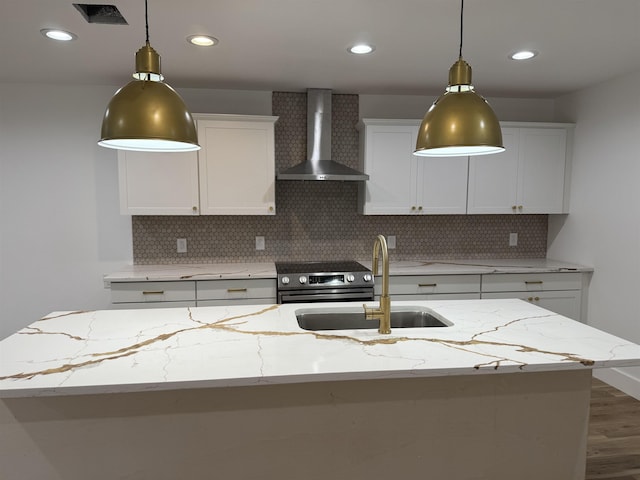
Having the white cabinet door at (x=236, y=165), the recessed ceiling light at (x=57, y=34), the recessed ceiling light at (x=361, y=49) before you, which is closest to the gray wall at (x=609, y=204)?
the recessed ceiling light at (x=361, y=49)

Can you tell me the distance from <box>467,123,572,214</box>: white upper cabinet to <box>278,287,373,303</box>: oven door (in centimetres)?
129

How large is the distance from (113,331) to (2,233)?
2614 millimetres

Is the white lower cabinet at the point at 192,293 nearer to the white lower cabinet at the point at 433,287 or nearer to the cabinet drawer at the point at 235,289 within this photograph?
the cabinet drawer at the point at 235,289

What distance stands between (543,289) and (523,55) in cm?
192

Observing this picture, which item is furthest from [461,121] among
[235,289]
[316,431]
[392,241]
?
[392,241]

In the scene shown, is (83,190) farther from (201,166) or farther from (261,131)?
(261,131)

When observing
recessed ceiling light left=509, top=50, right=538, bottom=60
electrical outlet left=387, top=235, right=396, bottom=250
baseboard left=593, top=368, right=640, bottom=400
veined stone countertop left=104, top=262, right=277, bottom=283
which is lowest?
baseboard left=593, top=368, right=640, bottom=400

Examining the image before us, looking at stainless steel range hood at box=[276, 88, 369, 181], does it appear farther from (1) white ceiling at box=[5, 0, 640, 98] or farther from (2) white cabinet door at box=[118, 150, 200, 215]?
(2) white cabinet door at box=[118, 150, 200, 215]

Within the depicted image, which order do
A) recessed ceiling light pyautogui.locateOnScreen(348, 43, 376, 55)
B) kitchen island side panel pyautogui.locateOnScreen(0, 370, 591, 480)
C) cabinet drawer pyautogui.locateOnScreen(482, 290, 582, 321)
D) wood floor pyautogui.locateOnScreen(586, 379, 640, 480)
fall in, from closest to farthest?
kitchen island side panel pyautogui.locateOnScreen(0, 370, 591, 480), wood floor pyautogui.locateOnScreen(586, 379, 640, 480), recessed ceiling light pyautogui.locateOnScreen(348, 43, 376, 55), cabinet drawer pyautogui.locateOnScreen(482, 290, 582, 321)

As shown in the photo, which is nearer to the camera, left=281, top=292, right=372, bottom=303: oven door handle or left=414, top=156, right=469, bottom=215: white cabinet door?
left=281, top=292, right=372, bottom=303: oven door handle

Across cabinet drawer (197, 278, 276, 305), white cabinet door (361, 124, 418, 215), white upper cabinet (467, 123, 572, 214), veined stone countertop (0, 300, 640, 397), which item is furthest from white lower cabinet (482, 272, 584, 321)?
cabinet drawer (197, 278, 276, 305)

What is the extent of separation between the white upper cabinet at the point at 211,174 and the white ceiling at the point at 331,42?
1.35ft

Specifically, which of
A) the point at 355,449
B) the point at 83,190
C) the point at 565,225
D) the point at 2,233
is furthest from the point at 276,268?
the point at 565,225

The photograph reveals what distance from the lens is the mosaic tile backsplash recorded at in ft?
12.7
